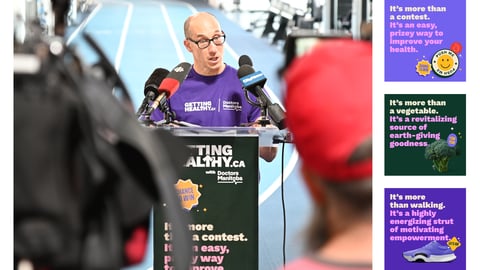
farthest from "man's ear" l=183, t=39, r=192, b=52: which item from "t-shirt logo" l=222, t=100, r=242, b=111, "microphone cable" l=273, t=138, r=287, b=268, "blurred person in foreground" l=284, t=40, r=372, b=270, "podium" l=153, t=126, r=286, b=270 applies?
"blurred person in foreground" l=284, t=40, r=372, b=270

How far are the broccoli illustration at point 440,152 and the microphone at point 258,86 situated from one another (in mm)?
659

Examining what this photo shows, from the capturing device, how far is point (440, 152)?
11.2 ft

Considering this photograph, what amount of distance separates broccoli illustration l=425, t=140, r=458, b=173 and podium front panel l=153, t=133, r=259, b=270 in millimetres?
693

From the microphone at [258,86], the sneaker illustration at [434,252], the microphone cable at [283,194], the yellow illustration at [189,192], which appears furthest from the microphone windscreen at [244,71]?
the sneaker illustration at [434,252]

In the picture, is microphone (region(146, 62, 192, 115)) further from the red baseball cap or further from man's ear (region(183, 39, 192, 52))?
the red baseball cap

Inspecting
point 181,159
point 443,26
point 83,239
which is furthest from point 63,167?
point 443,26

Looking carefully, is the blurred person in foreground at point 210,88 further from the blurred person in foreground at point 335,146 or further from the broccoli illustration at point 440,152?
the blurred person in foreground at point 335,146

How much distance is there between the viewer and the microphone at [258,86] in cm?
310

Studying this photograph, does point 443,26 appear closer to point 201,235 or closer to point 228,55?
point 228,55

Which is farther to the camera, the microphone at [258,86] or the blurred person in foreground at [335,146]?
the microphone at [258,86]

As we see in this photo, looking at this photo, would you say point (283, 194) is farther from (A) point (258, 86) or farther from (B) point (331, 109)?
(B) point (331, 109)

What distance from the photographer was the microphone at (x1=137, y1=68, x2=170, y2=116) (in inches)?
121
